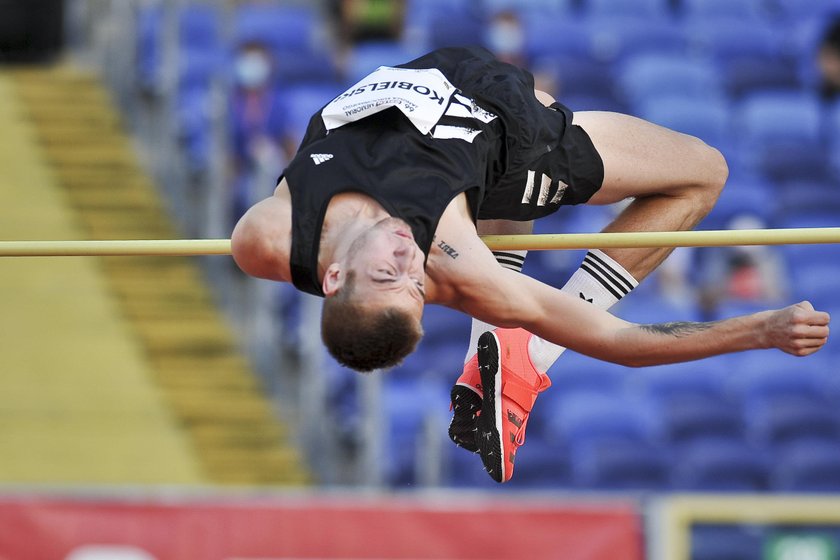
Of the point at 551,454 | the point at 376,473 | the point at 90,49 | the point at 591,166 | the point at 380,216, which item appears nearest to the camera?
the point at 380,216

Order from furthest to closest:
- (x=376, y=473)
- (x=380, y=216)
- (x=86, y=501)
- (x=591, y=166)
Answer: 1. (x=376, y=473)
2. (x=86, y=501)
3. (x=591, y=166)
4. (x=380, y=216)

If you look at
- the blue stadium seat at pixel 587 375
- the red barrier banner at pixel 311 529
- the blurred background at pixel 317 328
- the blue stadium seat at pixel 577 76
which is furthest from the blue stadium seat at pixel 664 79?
the red barrier banner at pixel 311 529

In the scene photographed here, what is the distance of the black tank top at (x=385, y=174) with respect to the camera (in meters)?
4.84

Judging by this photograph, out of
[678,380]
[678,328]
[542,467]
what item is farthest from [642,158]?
[678,380]

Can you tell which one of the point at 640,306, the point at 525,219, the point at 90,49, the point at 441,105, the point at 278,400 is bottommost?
the point at 278,400

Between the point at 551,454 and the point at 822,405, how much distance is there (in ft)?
5.41

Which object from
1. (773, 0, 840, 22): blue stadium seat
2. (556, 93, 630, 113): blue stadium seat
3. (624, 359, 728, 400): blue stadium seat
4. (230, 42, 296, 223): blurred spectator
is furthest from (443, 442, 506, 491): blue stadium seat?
(773, 0, 840, 22): blue stadium seat

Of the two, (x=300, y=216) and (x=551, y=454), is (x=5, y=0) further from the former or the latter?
(x=300, y=216)

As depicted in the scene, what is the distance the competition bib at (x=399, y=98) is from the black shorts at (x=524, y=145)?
134 millimetres

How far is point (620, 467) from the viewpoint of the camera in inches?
338

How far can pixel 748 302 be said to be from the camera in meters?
9.47

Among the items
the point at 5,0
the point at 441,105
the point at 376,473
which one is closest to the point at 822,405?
the point at 376,473

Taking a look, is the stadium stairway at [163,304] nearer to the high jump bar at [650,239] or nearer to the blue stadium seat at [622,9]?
the blue stadium seat at [622,9]

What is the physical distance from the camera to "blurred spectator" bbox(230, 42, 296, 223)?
364 inches
